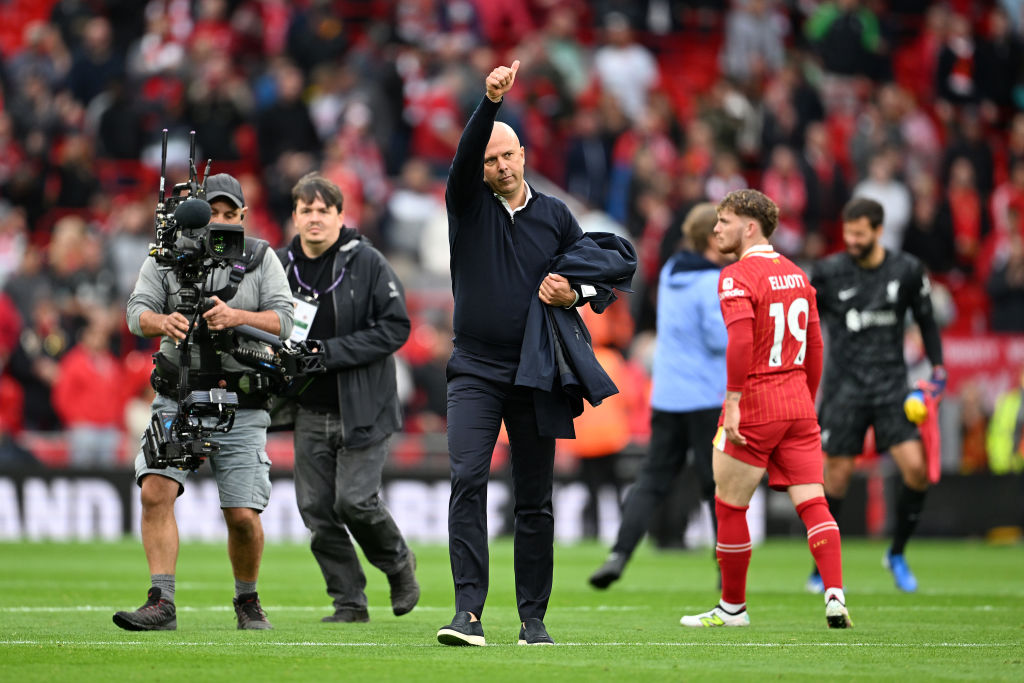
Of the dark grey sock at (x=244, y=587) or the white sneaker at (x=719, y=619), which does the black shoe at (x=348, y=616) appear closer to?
the dark grey sock at (x=244, y=587)

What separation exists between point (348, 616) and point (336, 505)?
654mm

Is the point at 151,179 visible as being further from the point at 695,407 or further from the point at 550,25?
the point at 695,407

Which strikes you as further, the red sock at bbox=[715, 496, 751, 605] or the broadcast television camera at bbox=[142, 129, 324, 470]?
the red sock at bbox=[715, 496, 751, 605]

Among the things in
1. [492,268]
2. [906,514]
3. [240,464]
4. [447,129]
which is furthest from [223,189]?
[447,129]

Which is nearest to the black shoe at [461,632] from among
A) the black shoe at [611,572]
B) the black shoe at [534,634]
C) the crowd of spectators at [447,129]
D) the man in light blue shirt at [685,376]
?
the black shoe at [534,634]

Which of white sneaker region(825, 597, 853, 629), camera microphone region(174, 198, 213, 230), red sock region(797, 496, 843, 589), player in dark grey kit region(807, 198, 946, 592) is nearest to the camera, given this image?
camera microphone region(174, 198, 213, 230)

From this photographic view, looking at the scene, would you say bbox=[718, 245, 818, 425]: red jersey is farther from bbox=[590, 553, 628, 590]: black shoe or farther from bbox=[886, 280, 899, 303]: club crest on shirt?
bbox=[886, 280, 899, 303]: club crest on shirt

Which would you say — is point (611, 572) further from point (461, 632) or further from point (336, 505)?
point (461, 632)

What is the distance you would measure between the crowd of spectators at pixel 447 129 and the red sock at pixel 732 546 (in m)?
10.3

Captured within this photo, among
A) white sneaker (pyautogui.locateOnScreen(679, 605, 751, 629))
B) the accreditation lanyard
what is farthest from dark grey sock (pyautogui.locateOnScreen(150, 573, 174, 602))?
white sneaker (pyautogui.locateOnScreen(679, 605, 751, 629))

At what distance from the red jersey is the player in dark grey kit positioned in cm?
302

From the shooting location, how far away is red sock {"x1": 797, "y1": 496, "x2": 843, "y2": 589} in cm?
880

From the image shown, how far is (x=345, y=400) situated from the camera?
951cm

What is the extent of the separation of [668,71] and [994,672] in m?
20.9
